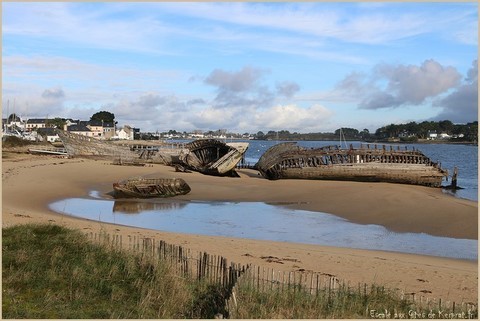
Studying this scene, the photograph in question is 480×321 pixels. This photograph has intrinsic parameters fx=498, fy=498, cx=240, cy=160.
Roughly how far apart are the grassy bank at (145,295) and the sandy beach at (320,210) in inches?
112

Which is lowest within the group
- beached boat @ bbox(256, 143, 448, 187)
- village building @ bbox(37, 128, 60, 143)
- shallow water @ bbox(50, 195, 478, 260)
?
shallow water @ bbox(50, 195, 478, 260)

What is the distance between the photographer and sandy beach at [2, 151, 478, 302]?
42.4ft

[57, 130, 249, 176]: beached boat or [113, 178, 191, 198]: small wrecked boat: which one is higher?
[57, 130, 249, 176]: beached boat

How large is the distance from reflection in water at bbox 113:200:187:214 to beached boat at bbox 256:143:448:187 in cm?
1537

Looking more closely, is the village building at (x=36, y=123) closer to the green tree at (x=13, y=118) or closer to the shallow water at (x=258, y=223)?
the green tree at (x=13, y=118)

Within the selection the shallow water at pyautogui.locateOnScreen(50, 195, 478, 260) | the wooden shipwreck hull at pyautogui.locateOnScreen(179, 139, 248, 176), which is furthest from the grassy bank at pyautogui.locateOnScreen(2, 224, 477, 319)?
the wooden shipwreck hull at pyautogui.locateOnScreen(179, 139, 248, 176)

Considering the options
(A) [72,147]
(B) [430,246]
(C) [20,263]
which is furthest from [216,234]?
(A) [72,147]

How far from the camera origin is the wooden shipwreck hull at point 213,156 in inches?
1778

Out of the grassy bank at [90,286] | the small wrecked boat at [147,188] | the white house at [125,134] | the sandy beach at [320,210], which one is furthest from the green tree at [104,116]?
the grassy bank at [90,286]

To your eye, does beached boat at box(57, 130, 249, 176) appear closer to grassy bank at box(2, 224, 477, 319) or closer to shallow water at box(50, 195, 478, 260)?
shallow water at box(50, 195, 478, 260)

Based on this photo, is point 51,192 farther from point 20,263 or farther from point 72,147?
point 72,147

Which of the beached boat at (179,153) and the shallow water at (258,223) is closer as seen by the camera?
the shallow water at (258,223)

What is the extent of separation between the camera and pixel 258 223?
2206cm

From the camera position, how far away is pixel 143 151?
58.3m
